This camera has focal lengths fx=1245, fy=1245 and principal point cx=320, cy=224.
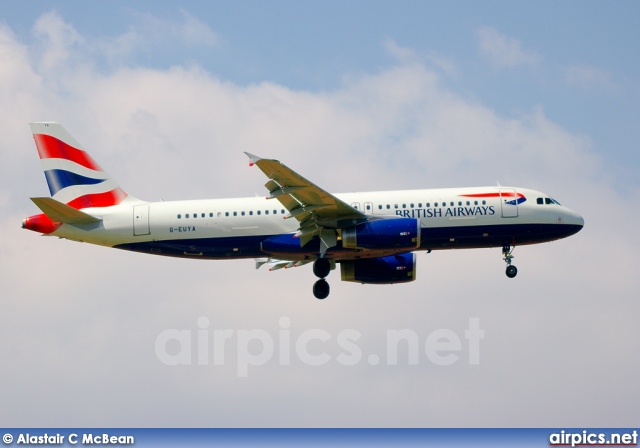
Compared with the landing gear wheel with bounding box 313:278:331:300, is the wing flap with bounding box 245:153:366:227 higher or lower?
higher

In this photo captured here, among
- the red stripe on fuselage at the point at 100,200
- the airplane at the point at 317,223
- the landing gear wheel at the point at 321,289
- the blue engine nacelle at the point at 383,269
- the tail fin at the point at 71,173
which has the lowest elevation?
the landing gear wheel at the point at 321,289

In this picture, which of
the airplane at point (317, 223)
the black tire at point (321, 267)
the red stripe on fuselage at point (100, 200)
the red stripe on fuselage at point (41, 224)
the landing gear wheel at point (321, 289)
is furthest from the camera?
the red stripe on fuselage at point (100, 200)

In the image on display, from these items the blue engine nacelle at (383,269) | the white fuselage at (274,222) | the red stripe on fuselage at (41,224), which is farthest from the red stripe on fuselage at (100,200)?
the blue engine nacelle at (383,269)

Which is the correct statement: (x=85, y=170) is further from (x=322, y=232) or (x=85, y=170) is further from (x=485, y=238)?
(x=485, y=238)

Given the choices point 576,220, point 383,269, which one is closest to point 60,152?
point 383,269

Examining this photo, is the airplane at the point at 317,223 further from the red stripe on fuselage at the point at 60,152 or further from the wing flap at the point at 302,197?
the red stripe on fuselage at the point at 60,152

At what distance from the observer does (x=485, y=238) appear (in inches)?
2520

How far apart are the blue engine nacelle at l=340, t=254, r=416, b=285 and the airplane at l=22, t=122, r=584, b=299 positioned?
2.31 metres

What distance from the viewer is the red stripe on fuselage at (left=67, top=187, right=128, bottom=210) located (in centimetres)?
6625

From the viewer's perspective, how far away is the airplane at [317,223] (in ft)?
204

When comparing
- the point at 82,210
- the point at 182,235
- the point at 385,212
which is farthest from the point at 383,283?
the point at 82,210

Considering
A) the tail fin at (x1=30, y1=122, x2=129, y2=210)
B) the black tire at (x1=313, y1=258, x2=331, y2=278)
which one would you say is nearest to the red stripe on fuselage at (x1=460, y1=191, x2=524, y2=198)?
the black tire at (x1=313, y1=258, x2=331, y2=278)

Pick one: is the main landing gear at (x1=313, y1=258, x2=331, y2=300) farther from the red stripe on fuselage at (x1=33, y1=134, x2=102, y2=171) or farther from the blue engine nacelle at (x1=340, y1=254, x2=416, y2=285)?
the red stripe on fuselage at (x1=33, y1=134, x2=102, y2=171)

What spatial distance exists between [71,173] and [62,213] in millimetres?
4462
